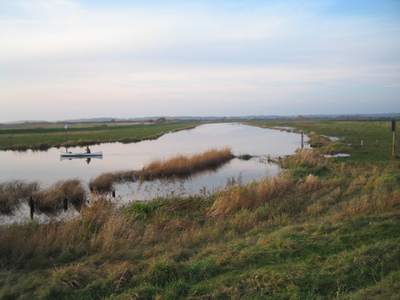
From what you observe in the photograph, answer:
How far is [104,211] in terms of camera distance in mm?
9008

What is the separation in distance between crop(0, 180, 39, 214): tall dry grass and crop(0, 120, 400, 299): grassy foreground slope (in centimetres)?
637

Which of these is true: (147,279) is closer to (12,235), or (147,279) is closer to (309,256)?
(309,256)

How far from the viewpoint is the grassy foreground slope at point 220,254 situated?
183 inches

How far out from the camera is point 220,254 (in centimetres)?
594

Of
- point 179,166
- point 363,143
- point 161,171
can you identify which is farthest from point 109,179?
point 363,143

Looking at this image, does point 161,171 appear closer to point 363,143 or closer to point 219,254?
point 219,254

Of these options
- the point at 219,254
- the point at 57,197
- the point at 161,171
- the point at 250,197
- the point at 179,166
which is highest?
the point at 219,254

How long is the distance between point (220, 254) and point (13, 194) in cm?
1239

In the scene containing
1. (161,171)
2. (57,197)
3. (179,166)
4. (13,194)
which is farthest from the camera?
(179,166)

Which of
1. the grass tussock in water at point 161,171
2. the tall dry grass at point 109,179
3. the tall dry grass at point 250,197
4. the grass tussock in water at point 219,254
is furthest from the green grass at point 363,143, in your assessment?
the grass tussock in water at point 219,254

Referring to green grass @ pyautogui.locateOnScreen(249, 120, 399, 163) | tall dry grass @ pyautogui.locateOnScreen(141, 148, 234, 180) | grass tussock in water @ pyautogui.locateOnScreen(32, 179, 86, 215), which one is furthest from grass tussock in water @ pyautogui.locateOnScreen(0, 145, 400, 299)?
green grass @ pyautogui.locateOnScreen(249, 120, 399, 163)

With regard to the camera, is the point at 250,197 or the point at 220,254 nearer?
the point at 220,254

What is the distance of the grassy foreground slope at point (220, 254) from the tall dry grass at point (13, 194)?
6374mm

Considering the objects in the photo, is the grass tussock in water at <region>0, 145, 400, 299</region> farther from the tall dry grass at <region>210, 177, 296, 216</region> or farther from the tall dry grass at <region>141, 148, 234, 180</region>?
the tall dry grass at <region>141, 148, 234, 180</region>
